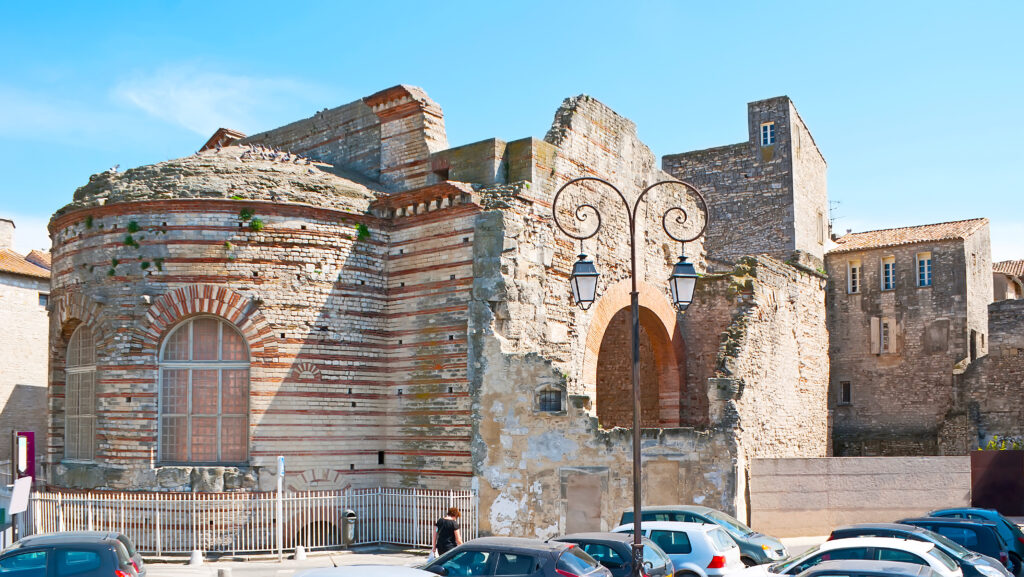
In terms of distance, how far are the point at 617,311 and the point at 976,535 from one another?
855 cm

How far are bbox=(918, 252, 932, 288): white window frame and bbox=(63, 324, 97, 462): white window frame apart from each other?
2395cm

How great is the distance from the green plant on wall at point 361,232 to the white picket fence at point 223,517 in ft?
15.7

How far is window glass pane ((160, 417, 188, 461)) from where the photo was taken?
669 inches

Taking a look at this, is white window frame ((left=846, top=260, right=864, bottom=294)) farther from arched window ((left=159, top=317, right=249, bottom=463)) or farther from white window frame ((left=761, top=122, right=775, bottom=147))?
arched window ((left=159, top=317, right=249, bottom=463))

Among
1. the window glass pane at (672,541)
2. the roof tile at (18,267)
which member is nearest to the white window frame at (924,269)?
the window glass pane at (672,541)

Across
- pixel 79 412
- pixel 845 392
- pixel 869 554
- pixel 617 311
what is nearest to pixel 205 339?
pixel 79 412

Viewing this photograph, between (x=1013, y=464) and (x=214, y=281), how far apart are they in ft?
59.5

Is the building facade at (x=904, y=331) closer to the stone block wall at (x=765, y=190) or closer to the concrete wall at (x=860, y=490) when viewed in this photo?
the stone block wall at (x=765, y=190)

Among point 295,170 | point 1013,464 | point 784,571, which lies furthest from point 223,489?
point 1013,464

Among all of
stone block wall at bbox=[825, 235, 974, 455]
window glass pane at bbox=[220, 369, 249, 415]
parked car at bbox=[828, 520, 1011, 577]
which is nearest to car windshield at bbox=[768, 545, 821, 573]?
parked car at bbox=[828, 520, 1011, 577]

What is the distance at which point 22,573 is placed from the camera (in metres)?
10.7

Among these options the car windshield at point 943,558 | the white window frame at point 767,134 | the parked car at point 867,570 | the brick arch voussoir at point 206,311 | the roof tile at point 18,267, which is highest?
the white window frame at point 767,134

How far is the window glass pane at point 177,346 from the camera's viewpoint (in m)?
17.2

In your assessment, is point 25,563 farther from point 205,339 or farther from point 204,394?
point 205,339
